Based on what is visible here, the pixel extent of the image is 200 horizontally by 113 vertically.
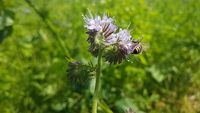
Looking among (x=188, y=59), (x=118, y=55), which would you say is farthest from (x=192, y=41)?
(x=118, y=55)

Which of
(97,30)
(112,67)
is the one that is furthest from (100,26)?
(112,67)

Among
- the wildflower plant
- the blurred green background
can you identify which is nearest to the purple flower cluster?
the wildflower plant

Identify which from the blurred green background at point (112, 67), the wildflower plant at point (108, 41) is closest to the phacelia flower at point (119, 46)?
the wildflower plant at point (108, 41)

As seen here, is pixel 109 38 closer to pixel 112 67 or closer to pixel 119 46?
pixel 119 46

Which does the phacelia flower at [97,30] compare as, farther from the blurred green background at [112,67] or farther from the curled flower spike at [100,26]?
the blurred green background at [112,67]

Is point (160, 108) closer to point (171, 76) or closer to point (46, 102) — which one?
point (171, 76)

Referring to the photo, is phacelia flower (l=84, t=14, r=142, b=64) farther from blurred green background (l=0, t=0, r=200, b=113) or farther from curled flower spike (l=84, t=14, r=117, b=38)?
blurred green background (l=0, t=0, r=200, b=113)

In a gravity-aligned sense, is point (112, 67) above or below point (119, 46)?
above
